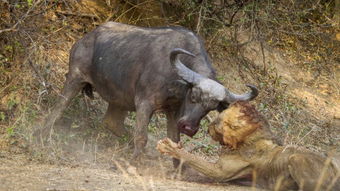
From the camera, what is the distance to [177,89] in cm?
776

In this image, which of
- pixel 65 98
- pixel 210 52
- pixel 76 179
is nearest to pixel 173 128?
pixel 65 98

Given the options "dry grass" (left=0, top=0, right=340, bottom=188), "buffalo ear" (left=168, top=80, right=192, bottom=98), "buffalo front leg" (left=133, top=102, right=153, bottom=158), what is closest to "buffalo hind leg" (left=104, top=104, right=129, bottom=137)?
"dry grass" (left=0, top=0, right=340, bottom=188)

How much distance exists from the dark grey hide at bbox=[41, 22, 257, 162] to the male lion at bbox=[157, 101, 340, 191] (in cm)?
66

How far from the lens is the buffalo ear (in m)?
7.71

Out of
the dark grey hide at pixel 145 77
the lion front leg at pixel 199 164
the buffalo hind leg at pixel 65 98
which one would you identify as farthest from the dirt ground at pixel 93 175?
the buffalo hind leg at pixel 65 98

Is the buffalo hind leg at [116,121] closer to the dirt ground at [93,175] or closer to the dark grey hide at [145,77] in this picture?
the dark grey hide at [145,77]

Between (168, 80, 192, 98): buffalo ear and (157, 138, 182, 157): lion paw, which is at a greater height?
(168, 80, 192, 98): buffalo ear

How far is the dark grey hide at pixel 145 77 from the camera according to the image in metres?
7.47

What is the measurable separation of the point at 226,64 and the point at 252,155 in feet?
20.3

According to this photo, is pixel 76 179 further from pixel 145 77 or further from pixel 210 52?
pixel 210 52

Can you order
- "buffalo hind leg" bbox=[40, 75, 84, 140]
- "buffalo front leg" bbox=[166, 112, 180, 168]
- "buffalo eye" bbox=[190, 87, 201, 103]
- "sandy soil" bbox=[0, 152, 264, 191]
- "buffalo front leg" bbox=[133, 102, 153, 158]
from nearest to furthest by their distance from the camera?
"sandy soil" bbox=[0, 152, 264, 191] < "buffalo eye" bbox=[190, 87, 201, 103] < "buffalo front leg" bbox=[133, 102, 153, 158] < "buffalo front leg" bbox=[166, 112, 180, 168] < "buffalo hind leg" bbox=[40, 75, 84, 140]

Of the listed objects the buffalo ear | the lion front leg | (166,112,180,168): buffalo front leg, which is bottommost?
(166,112,180,168): buffalo front leg

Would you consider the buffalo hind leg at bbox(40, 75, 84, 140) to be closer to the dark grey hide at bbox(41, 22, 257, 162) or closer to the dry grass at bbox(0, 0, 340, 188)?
the dark grey hide at bbox(41, 22, 257, 162)

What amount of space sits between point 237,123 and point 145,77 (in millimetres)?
1691
